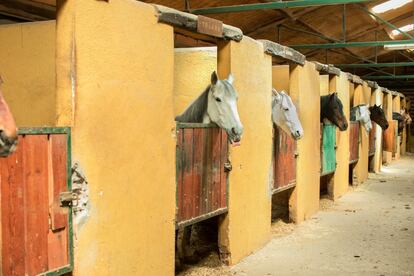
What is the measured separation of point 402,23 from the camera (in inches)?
504

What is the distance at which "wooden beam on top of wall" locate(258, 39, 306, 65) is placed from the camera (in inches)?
223

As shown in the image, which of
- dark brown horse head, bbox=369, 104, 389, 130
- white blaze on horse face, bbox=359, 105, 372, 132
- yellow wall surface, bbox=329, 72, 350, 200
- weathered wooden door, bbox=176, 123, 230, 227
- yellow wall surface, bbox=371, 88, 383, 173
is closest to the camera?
weathered wooden door, bbox=176, 123, 230, 227

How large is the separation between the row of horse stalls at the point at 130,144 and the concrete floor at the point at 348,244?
35 cm

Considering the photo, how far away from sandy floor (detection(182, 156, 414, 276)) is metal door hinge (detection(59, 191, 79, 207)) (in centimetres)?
208

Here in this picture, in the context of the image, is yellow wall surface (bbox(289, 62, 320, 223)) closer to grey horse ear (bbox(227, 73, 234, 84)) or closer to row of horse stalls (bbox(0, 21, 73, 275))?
grey horse ear (bbox(227, 73, 234, 84))

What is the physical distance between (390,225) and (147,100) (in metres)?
4.96

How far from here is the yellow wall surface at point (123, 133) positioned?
288cm

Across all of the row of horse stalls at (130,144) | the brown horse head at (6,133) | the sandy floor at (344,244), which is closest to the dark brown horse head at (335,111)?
the sandy floor at (344,244)

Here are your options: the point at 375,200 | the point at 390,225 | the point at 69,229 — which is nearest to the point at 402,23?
the point at 375,200

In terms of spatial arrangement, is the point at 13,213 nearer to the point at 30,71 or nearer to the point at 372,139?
the point at 30,71

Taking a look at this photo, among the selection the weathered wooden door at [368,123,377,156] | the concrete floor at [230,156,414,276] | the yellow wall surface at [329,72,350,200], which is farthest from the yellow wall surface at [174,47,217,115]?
the weathered wooden door at [368,123,377,156]

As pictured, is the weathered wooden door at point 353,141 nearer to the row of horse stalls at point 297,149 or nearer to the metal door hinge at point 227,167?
the row of horse stalls at point 297,149

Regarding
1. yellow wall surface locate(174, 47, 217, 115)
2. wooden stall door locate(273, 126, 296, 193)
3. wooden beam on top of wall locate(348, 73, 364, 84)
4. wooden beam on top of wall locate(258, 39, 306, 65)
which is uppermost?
wooden beam on top of wall locate(348, 73, 364, 84)

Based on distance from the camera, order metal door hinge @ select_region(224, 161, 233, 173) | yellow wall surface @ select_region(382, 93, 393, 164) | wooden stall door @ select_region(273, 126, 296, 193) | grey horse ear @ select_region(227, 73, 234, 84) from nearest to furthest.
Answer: grey horse ear @ select_region(227, 73, 234, 84)
metal door hinge @ select_region(224, 161, 233, 173)
wooden stall door @ select_region(273, 126, 296, 193)
yellow wall surface @ select_region(382, 93, 393, 164)
